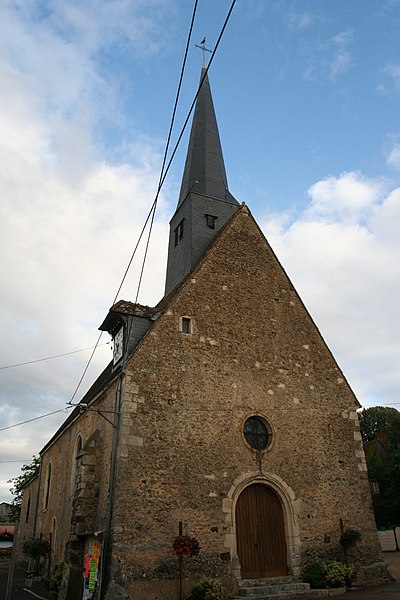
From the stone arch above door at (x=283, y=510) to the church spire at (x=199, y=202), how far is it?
7.01 meters

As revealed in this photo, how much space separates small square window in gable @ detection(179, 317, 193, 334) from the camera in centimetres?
1328

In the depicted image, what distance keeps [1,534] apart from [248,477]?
3561cm

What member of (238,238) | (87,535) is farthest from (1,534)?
(238,238)

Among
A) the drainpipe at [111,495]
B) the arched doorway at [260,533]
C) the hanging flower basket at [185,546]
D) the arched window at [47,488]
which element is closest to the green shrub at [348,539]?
the arched doorway at [260,533]

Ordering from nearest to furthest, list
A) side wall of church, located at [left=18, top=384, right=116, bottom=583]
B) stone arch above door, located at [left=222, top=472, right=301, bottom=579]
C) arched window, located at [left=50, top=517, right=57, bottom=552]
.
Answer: side wall of church, located at [left=18, top=384, right=116, bottom=583] < stone arch above door, located at [left=222, top=472, right=301, bottom=579] < arched window, located at [left=50, top=517, right=57, bottom=552]

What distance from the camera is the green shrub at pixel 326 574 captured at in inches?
466

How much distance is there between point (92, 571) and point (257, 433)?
17.4ft

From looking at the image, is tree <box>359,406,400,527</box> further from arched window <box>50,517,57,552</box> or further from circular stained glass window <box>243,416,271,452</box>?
arched window <box>50,517,57,552</box>

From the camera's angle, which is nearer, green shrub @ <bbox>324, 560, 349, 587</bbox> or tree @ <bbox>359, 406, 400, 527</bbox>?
green shrub @ <bbox>324, 560, 349, 587</bbox>

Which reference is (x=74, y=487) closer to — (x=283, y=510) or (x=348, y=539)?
(x=283, y=510)

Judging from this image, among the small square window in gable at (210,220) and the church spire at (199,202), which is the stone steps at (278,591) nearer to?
the church spire at (199,202)

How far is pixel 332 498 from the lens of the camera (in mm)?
13398

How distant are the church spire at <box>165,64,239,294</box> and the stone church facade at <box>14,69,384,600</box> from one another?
507mm

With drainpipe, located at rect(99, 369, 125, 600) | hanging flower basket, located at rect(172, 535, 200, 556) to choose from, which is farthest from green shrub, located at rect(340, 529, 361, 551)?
drainpipe, located at rect(99, 369, 125, 600)
